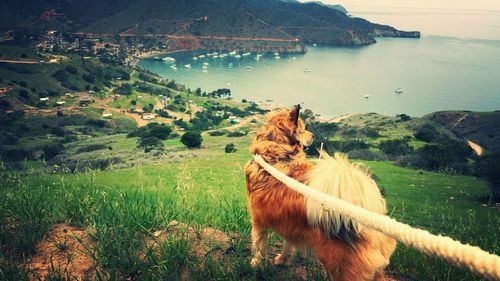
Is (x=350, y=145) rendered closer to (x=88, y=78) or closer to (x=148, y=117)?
(x=148, y=117)

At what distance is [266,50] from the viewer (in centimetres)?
17850

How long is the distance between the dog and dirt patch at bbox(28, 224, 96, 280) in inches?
58.0

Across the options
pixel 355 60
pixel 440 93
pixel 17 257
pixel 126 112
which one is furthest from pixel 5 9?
pixel 17 257

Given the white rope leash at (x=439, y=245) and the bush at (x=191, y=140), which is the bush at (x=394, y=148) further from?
the white rope leash at (x=439, y=245)

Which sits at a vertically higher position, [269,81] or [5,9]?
[5,9]

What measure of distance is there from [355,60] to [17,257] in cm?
16863

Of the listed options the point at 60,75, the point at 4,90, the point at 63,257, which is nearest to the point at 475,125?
the point at 63,257

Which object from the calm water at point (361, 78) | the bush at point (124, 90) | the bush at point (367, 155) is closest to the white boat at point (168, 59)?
the calm water at point (361, 78)

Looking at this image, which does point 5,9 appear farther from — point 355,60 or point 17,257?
point 17,257

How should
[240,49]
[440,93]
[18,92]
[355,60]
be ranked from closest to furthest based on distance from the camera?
[18,92] < [440,93] < [355,60] < [240,49]

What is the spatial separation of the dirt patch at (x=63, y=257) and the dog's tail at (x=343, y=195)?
1.83m

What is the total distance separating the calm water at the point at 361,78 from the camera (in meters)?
95.8

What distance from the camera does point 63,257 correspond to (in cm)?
285

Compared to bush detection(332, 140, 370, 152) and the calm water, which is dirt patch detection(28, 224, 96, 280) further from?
the calm water
